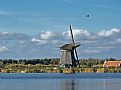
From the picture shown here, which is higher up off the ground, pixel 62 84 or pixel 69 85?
pixel 62 84

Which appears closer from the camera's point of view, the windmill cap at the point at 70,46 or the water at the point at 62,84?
the water at the point at 62,84

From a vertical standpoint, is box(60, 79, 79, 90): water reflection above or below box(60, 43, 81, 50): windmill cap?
below

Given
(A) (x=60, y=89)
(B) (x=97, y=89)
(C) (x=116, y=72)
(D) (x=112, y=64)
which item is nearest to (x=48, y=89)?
(A) (x=60, y=89)

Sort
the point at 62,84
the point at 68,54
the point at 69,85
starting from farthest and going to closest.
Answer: the point at 68,54, the point at 62,84, the point at 69,85

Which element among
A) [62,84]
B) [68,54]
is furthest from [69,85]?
[68,54]

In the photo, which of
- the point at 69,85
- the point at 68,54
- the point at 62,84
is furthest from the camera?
the point at 68,54

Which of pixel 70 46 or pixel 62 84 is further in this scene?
pixel 70 46

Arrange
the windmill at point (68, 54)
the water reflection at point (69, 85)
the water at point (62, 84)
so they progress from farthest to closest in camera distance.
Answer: the windmill at point (68, 54), the water at point (62, 84), the water reflection at point (69, 85)

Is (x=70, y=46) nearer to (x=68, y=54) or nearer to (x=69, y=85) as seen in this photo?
(x=68, y=54)

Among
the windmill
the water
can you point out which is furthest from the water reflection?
the windmill

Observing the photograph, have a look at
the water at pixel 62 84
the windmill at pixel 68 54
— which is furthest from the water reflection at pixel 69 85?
the windmill at pixel 68 54

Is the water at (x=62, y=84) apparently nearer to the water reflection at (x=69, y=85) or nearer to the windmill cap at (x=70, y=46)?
the water reflection at (x=69, y=85)

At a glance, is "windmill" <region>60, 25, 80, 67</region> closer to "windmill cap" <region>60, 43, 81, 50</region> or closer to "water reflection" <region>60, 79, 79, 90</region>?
"windmill cap" <region>60, 43, 81, 50</region>

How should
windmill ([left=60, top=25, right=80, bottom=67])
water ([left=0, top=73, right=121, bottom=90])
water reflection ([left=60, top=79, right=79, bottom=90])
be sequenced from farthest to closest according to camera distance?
windmill ([left=60, top=25, right=80, bottom=67]), water ([left=0, top=73, right=121, bottom=90]), water reflection ([left=60, top=79, right=79, bottom=90])
